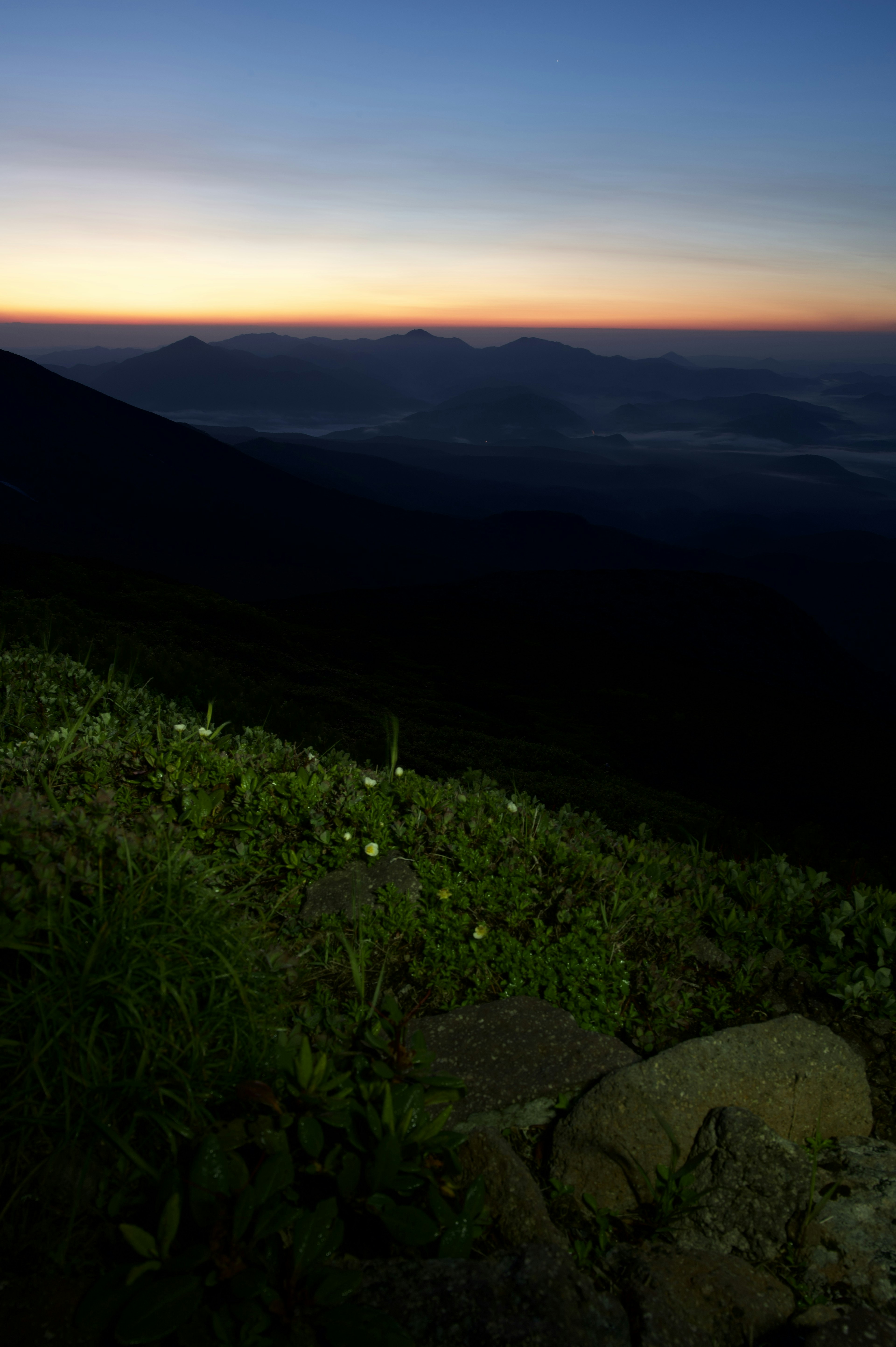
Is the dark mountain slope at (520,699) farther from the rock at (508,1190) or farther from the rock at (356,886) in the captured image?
the rock at (508,1190)

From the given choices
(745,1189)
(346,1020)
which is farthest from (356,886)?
(745,1189)

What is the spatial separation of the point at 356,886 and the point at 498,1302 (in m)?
2.65

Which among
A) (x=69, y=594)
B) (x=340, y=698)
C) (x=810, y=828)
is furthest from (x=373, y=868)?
(x=69, y=594)

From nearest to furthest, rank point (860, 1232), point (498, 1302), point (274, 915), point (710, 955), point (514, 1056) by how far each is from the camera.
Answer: point (498, 1302) < point (860, 1232) < point (514, 1056) < point (274, 915) < point (710, 955)

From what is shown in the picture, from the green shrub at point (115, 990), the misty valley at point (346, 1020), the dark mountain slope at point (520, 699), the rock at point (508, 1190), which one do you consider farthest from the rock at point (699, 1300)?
the dark mountain slope at point (520, 699)

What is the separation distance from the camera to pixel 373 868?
5535 mm

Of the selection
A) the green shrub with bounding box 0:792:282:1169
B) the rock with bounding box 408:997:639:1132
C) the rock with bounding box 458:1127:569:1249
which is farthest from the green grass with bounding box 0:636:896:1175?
the rock with bounding box 458:1127:569:1249

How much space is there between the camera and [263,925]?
4551mm

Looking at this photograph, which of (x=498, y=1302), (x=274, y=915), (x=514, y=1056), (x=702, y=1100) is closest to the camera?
(x=498, y=1302)

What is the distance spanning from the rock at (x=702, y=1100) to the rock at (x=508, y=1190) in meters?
0.41

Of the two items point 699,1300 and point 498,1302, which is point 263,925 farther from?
point 699,1300

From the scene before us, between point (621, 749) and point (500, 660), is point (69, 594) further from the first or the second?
→ point (500, 660)

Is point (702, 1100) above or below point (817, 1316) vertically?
above

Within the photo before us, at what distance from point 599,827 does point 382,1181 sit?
419 centimetres
